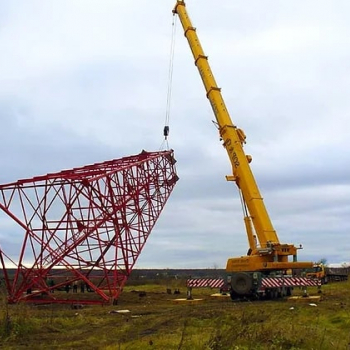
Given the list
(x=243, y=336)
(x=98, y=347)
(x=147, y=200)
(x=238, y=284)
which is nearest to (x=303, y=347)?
(x=243, y=336)

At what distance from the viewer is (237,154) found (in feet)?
104

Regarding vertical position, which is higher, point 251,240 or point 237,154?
point 237,154

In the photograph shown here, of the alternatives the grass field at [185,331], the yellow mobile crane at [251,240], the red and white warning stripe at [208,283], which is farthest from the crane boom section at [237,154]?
the grass field at [185,331]

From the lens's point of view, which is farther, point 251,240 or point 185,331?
point 251,240

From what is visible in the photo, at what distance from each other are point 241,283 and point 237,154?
708cm

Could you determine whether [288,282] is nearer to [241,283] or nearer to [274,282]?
[274,282]

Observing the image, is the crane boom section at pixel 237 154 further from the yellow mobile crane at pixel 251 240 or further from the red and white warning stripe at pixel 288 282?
the red and white warning stripe at pixel 288 282

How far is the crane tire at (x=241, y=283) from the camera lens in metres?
29.0

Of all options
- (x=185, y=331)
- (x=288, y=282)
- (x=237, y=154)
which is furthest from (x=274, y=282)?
(x=185, y=331)

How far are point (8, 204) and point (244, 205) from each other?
1392cm

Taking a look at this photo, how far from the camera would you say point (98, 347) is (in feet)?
47.9

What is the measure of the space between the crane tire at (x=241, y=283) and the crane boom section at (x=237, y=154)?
1.91 meters

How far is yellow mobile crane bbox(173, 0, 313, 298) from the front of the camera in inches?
1161

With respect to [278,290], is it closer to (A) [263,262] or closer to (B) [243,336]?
(A) [263,262]
